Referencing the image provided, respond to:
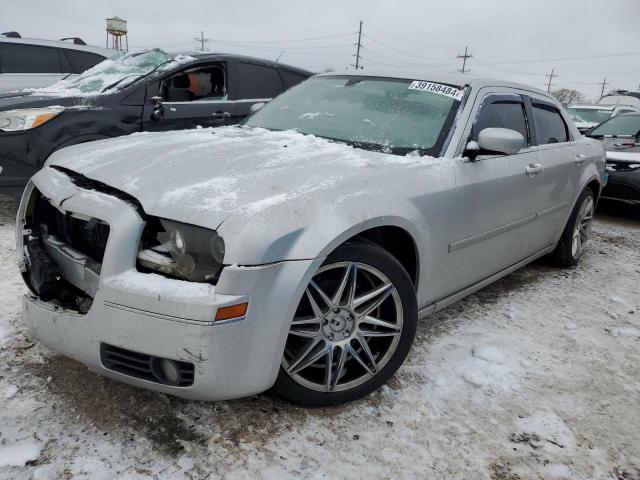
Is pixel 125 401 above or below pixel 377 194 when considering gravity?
below

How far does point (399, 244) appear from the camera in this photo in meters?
2.42

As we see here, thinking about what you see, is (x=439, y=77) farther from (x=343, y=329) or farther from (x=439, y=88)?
(x=343, y=329)

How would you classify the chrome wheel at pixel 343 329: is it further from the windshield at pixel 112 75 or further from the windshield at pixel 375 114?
the windshield at pixel 112 75

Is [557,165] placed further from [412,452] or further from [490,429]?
[412,452]

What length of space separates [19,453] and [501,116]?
10.1ft

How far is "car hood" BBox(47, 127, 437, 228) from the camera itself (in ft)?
6.10

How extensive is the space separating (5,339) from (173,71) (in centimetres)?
330

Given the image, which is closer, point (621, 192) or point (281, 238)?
point (281, 238)

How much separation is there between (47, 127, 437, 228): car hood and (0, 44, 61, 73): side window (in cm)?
566

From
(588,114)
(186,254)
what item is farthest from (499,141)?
(588,114)

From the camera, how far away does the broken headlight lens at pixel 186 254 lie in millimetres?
1782

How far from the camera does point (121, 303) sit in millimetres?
1746

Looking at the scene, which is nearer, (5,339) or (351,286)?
(351,286)

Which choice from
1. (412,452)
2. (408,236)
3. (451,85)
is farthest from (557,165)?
(412,452)
